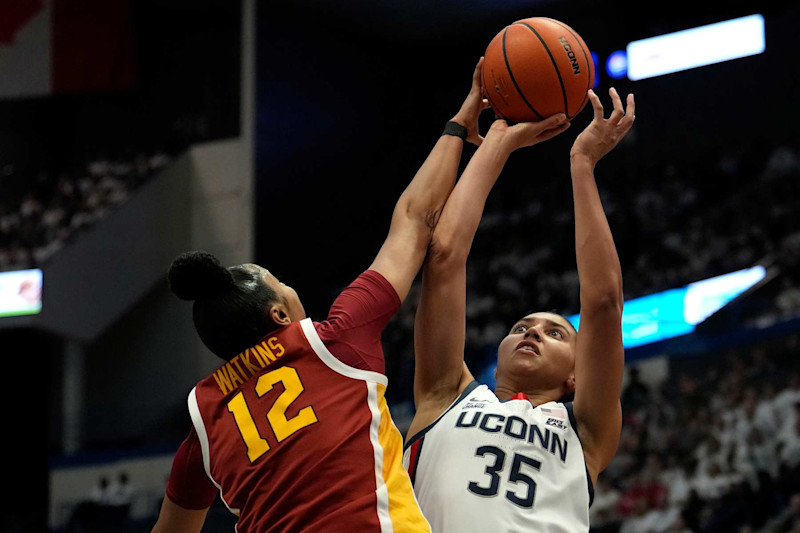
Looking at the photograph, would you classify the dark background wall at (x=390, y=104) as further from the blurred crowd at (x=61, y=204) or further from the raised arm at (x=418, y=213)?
the raised arm at (x=418, y=213)

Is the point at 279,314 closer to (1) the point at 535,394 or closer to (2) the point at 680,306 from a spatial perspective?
(1) the point at 535,394

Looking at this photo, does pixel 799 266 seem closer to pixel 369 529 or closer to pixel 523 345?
pixel 523 345

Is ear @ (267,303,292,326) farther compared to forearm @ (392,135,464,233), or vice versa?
forearm @ (392,135,464,233)

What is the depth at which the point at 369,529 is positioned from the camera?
8.04 ft

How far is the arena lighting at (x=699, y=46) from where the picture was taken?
15594 mm

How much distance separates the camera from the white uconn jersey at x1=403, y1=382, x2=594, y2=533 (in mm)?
2824

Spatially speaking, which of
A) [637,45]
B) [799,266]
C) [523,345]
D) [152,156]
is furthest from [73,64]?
[523,345]

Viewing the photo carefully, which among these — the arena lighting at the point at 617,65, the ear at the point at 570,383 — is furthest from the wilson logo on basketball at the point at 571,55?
the arena lighting at the point at 617,65

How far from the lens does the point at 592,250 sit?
302 centimetres

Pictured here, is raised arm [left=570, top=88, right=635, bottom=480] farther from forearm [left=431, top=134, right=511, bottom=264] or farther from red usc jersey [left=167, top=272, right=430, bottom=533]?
red usc jersey [left=167, top=272, right=430, bottom=533]

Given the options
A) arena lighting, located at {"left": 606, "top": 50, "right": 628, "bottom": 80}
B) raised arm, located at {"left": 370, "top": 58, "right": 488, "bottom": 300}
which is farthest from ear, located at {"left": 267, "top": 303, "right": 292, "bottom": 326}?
arena lighting, located at {"left": 606, "top": 50, "right": 628, "bottom": 80}

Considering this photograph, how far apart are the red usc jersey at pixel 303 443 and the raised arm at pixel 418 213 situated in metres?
0.32

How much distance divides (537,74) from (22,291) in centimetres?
1342

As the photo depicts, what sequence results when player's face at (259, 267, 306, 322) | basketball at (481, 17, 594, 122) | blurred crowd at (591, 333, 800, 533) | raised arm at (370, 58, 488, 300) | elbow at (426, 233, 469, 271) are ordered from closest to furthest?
player's face at (259, 267, 306, 322), raised arm at (370, 58, 488, 300), elbow at (426, 233, 469, 271), basketball at (481, 17, 594, 122), blurred crowd at (591, 333, 800, 533)
